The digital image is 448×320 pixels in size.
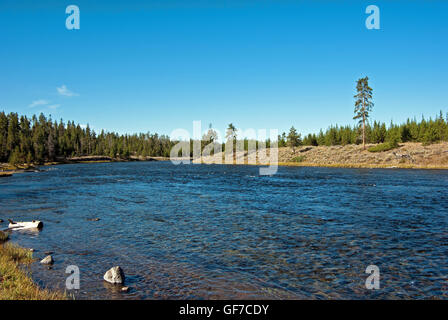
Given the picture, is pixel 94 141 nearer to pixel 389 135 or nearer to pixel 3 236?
pixel 389 135

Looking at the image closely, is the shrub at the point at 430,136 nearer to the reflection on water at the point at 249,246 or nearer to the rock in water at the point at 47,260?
the reflection on water at the point at 249,246

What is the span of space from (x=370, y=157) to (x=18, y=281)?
82.8m


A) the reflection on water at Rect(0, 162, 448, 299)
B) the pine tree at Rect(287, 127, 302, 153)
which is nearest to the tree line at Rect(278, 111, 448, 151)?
the pine tree at Rect(287, 127, 302, 153)

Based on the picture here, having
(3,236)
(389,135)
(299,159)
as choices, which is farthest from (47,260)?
(389,135)

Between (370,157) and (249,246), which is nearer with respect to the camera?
(249,246)

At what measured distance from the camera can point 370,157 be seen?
77.7m

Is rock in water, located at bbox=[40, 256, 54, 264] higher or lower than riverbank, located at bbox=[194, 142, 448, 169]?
lower

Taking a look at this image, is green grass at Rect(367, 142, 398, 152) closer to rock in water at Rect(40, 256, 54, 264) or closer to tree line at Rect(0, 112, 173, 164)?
rock in water at Rect(40, 256, 54, 264)

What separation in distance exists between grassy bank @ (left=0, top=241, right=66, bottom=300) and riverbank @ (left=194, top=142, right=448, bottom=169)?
71.3 m

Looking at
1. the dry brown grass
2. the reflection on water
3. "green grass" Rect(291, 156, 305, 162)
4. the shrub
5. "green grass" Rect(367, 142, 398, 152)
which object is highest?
the shrub

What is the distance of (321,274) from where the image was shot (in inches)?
428

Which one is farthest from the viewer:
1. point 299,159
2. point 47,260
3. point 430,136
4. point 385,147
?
point 299,159

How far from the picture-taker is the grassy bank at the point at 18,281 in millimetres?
8008

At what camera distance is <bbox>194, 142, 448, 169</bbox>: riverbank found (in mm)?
65562
